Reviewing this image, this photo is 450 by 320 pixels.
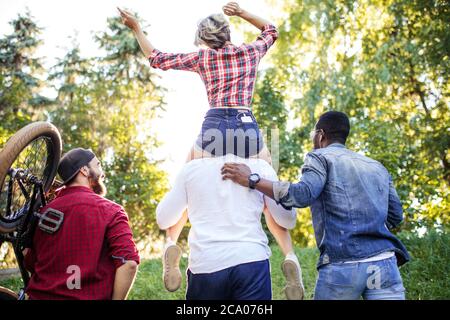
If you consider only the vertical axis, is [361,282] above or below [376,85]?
below

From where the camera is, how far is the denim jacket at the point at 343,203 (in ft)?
10.5

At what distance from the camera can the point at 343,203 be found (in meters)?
3.26

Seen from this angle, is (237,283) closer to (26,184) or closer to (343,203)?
(343,203)

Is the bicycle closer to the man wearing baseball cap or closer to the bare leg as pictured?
the man wearing baseball cap

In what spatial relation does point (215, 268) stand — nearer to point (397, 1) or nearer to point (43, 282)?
point (43, 282)

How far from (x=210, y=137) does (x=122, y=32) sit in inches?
901

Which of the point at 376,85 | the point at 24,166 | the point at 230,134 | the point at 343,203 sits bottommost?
the point at 343,203

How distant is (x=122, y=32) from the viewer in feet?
83.0

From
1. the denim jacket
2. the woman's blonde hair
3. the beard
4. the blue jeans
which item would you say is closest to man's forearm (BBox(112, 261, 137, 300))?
the beard

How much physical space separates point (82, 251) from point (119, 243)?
0.20 m

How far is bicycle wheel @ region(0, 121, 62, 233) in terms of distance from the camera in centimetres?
327

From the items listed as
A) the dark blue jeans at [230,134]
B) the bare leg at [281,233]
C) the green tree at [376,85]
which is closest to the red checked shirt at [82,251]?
the dark blue jeans at [230,134]

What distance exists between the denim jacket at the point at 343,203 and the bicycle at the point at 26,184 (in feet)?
4.58

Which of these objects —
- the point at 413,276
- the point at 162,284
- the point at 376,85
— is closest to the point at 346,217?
the point at 413,276
